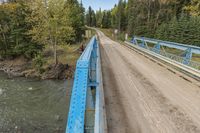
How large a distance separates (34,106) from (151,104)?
9.03m

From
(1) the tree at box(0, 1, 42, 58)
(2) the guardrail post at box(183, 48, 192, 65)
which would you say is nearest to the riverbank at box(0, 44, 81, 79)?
(1) the tree at box(0, 1, 42, 58)

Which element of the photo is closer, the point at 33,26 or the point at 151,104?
the point at 151,104

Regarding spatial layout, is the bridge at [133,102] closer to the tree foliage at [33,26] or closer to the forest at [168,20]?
the tree foliage at [33,26]

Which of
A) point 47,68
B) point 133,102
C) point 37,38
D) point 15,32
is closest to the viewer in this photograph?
point 133,102

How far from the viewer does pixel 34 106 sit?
11781 millimetres

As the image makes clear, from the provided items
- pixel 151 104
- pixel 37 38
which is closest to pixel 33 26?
pixel 37 38

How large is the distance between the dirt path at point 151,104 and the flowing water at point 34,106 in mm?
4556

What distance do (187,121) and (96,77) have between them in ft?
8.30

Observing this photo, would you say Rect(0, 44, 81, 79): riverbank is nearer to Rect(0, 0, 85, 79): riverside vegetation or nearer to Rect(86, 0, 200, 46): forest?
Rect(0, 0, 85, 79): riverside vegetation

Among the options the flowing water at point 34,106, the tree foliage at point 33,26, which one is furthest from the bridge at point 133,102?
the tree foliage at point 33,26

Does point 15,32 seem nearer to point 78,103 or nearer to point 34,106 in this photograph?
point 34,106

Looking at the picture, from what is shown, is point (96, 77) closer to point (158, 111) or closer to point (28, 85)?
point (158, 111)

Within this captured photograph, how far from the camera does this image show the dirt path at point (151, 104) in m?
3.66

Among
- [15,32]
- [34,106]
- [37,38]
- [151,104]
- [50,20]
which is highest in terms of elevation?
[50,20]
